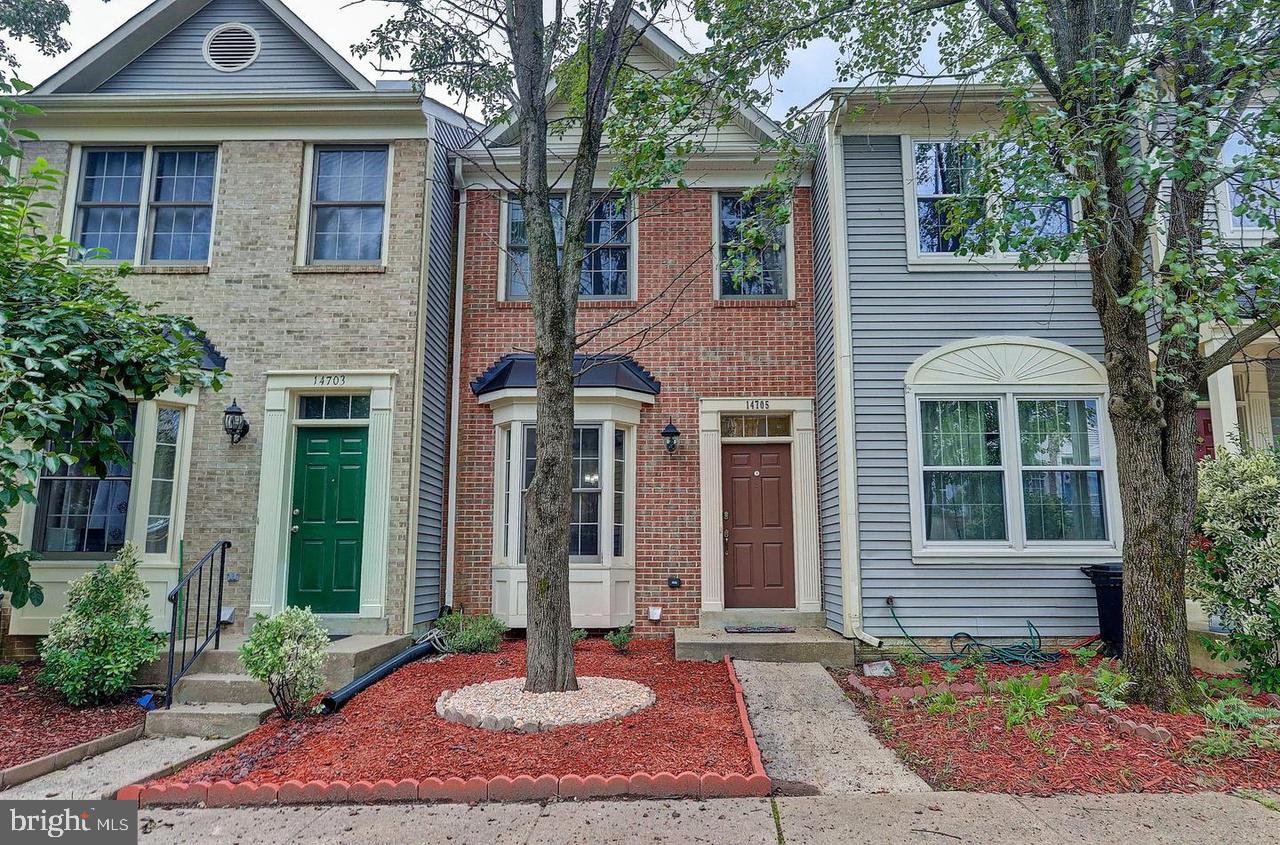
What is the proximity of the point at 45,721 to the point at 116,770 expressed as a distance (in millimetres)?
1357

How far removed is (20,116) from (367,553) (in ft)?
19.7

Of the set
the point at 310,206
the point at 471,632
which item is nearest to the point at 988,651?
the point at 471,632

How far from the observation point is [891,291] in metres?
7.64

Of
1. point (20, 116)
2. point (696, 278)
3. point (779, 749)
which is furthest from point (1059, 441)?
point (20, 116)

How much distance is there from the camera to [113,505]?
23.9ft

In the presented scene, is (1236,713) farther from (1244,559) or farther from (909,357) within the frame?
(909,357)

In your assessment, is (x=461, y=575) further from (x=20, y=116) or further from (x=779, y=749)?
(x=20, y=116)

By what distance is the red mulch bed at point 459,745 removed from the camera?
418 centimetres

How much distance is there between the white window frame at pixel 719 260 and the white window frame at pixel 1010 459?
1.90m

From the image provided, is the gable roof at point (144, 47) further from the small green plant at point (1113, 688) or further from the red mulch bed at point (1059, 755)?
the small green plant at point (1113, 688)

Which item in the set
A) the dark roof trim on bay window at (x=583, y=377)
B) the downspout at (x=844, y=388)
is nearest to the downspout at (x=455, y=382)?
the dark roof trim on bay window at (x=583, y=377)

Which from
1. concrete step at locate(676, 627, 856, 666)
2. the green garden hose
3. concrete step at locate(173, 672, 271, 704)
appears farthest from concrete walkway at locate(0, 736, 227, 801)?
the green garden hose

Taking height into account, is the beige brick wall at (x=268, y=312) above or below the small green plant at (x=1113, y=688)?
above

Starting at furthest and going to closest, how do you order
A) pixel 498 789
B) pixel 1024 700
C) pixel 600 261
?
pixel 600 261
pixel 1024 700
pixel 498 789
